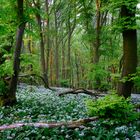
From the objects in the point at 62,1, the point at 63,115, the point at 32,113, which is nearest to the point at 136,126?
the point at 63,115

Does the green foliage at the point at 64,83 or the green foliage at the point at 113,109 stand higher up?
the green foliage at the point at 113,109

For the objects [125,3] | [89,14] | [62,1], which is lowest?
[125,3]

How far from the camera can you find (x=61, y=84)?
38625 mm

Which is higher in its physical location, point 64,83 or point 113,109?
point 113,109

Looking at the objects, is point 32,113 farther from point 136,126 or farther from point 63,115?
point 136,126

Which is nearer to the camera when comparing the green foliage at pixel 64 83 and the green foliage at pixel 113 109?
the green foliage at pixel 113 109

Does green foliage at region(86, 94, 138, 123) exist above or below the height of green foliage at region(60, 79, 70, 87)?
above

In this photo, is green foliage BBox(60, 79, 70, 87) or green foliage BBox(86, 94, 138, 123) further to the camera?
green foliage BBox(60, 79, 70, 87)

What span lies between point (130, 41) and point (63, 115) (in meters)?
4.81

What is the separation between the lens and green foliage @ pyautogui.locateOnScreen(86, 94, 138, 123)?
894 centimetres

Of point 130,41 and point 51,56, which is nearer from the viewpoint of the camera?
point 130,41

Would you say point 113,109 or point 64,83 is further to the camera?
point 64,83

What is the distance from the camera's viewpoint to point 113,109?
29.5ft

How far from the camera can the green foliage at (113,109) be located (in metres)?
8.94
